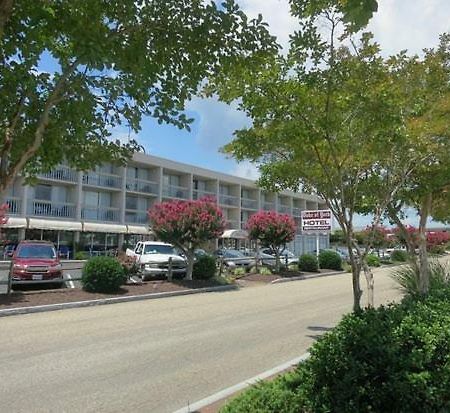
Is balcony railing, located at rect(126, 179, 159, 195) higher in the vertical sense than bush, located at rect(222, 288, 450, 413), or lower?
higher

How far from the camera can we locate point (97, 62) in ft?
11.5

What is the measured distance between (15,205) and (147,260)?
22.4 m

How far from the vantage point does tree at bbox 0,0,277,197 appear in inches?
144

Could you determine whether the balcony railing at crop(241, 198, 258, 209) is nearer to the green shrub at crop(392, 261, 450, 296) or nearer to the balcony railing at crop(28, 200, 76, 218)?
the balcony railing at crop(28, 200, 76, 218)

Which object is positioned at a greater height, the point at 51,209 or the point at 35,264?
the point at 51,209

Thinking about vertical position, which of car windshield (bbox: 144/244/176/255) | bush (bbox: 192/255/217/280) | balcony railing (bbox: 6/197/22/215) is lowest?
bush (bbox: 192/255/217/280)

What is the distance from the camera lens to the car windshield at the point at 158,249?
25234 mm

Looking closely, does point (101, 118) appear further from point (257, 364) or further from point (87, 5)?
point (257, 364)

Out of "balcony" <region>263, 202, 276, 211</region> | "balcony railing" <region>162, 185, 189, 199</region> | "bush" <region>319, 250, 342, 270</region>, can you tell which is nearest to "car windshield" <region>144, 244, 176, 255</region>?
"bush" <region>319, 250, 342, 270</region>

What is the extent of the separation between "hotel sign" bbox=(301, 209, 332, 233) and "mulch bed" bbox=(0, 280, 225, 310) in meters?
13.6

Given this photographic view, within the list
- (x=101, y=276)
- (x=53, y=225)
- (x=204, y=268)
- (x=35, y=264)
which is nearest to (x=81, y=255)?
(x=53, y=225)

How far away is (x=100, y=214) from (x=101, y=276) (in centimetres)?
3238

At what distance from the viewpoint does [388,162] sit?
10.4 metres

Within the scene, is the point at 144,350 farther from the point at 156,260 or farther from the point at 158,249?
the point at 158,249
